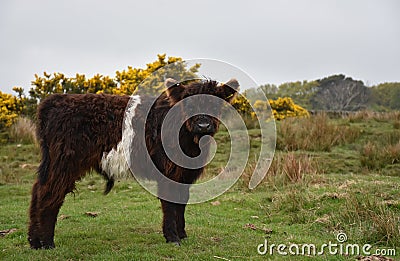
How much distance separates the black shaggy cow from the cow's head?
0.5 inches

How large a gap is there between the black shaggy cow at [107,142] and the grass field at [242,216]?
48 cm

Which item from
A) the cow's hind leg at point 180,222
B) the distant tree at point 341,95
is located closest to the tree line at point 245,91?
the distant tree at point 341,95

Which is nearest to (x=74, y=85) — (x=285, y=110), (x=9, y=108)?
(x=9, y=108)

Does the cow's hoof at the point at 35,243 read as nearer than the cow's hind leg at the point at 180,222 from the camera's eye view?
Yes

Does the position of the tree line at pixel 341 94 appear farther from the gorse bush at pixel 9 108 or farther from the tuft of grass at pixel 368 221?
the tuft of grass at pixel 368 221

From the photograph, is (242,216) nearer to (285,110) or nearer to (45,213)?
(45,213)

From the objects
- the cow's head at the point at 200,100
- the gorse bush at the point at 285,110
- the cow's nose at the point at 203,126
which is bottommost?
the cow's nose at the point at 203,126

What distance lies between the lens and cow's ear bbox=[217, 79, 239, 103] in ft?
18.9

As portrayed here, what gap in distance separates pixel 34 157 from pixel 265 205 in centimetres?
856

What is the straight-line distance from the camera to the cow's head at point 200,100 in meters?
5.39

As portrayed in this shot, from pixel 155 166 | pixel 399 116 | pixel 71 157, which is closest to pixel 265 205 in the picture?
pixel 155 166

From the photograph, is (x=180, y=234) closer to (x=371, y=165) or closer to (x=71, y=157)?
(x=71, y=157)

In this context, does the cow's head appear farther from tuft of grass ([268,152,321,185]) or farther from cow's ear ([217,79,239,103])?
tuft of grass ([268,152,321,185])

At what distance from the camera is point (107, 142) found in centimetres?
559
